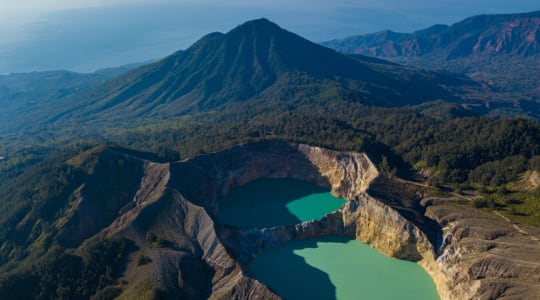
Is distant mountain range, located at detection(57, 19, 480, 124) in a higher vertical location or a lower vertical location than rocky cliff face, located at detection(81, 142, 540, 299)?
higher

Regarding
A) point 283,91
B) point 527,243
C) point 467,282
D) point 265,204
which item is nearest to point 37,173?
point 265,204

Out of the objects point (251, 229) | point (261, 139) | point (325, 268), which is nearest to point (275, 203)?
point (251, 229)

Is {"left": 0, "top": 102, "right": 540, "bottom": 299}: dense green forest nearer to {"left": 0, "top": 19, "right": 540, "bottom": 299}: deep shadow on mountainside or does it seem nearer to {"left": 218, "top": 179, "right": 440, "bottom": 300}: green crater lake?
{"left": 0, "top": 19, "right": 540, "bottom": 299}: deep shadow on mountainside

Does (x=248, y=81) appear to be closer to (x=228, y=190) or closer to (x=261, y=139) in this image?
(x=261, y=139)

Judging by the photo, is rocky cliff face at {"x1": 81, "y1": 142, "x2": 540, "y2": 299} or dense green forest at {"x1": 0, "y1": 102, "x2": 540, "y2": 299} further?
dense green forest at {"x1": 0, "y1": 102, "x2": 540, "y2": 299}

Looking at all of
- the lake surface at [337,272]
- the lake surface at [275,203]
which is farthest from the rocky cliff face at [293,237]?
the lake surface at [275,203]

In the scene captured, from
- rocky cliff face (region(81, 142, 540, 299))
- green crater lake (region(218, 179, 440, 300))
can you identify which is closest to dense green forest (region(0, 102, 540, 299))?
rocky cliff face (region(81, 142, 540, 299))

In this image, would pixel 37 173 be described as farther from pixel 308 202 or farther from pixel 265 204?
pixel 308 202
